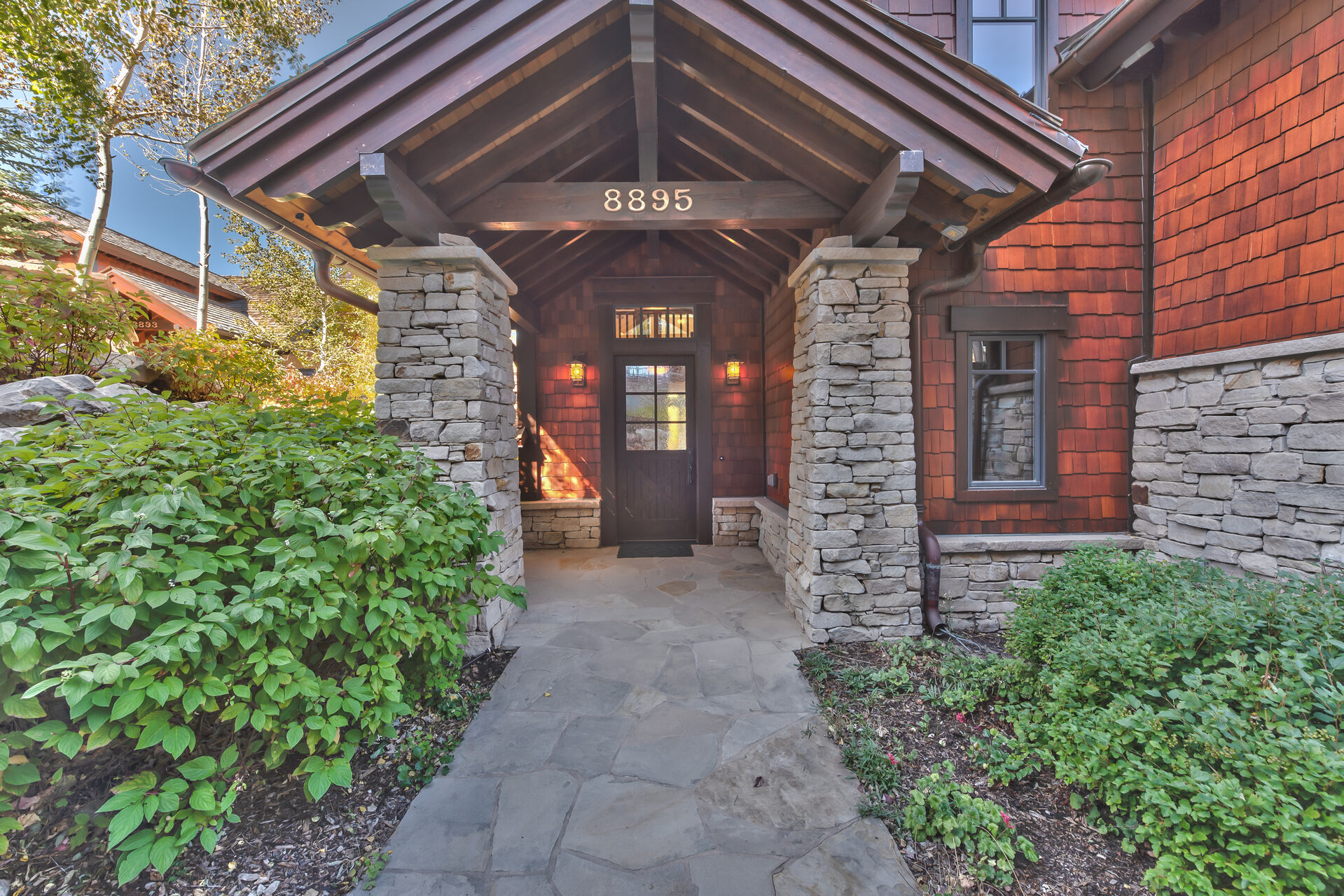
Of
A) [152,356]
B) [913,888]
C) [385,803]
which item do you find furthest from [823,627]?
[152,356]

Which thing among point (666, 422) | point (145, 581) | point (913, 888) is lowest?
point (913, 888)

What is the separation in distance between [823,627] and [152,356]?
234 inches

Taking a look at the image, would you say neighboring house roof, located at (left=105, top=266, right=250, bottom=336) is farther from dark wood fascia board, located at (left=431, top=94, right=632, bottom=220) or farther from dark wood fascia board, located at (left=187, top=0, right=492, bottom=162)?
dark wood fascia board, located at (left=431, top=94, right=632, bottom=220)

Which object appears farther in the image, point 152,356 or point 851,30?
point 152,356

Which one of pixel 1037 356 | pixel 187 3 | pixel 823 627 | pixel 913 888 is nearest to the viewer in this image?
pixel 913 888

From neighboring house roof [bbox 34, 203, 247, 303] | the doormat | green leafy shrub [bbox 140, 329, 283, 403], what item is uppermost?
neighboring house roof [bbox 34, 203, 247, 303]

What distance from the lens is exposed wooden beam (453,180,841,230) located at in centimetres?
308

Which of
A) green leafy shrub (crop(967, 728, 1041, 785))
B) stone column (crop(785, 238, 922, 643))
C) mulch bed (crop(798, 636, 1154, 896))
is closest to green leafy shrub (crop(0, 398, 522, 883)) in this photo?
mulch bed (crop(798, 636, 1154, 896))

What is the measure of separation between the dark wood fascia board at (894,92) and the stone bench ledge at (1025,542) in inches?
94.1

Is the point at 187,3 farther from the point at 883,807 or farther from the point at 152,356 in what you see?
the point at 883,807

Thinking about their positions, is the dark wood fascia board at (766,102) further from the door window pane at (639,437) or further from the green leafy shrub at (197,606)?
the door window pane at (639,437)

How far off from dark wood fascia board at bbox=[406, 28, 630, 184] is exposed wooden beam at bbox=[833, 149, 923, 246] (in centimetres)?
167

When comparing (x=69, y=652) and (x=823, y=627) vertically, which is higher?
(x=69, y=652)

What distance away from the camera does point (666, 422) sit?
19.3 ft
